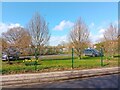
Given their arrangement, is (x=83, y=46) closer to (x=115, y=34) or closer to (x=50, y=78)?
(x=115, y=34)

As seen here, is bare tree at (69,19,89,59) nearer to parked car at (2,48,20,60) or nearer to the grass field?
the grass field

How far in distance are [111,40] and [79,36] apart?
4.56 metres

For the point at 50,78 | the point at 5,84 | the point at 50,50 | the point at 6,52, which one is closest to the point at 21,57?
the point at 6,52

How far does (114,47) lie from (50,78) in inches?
722

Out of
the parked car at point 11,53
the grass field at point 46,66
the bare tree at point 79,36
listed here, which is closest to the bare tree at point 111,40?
the bare tree at point 79,36

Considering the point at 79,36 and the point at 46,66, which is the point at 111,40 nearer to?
the point at 79,36

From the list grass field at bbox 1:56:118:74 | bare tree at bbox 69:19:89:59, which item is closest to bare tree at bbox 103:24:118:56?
bare tree at bbox 69:19:89:59

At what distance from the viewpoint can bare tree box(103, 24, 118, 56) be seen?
29766mm

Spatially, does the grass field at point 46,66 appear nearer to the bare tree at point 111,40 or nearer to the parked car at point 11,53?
the parked car at point 11,53

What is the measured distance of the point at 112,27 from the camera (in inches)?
1262

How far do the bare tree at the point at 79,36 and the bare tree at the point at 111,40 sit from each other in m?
2.96

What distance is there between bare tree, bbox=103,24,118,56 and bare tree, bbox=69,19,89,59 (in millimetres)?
2959

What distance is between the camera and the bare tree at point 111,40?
29766mm

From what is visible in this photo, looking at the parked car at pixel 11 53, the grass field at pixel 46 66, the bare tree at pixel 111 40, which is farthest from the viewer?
the bare tree at pixel 111 40
